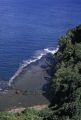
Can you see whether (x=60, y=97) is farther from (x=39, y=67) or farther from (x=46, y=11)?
(x=46, y=11)

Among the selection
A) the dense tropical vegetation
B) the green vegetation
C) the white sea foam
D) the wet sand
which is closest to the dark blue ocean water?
the white sea foam

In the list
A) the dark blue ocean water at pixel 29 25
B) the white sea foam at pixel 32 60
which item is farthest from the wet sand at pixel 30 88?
the dark blue ocean water at pixel 29 25

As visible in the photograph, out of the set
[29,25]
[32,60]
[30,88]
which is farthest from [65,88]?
[29,25]

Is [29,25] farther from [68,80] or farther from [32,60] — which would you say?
[68,80]

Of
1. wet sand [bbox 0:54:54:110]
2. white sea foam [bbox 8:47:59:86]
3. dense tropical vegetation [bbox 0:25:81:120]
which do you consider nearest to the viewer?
dense tropical vegetation [bbox 0:25:81:120]

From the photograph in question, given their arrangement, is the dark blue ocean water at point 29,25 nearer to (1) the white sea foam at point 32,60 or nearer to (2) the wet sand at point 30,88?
(1) the white sea foam at point 32,60

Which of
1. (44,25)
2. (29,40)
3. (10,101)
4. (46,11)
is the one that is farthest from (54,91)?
(46,11)

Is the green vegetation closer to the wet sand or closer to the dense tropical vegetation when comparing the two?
the dense tropical vegetation
